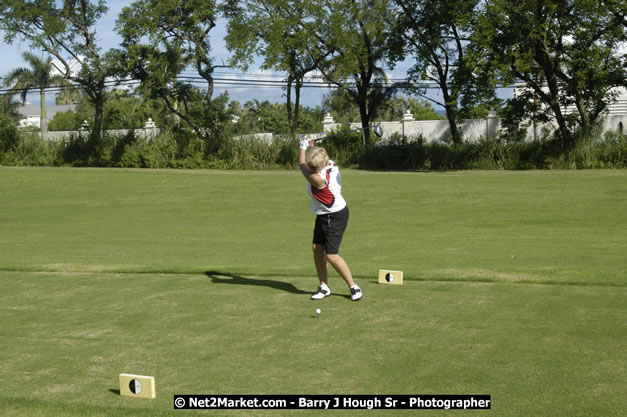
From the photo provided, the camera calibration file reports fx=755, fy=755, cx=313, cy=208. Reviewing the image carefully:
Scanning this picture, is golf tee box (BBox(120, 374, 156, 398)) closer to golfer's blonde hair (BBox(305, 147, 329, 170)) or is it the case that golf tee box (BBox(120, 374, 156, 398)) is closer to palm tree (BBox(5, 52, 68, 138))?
golfer's blonde hair (BBox(305, 147, 329, 170))

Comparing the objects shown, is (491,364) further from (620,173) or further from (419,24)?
(419,24)

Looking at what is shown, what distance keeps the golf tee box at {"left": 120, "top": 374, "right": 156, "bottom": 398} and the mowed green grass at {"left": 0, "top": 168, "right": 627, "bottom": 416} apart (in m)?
0.09

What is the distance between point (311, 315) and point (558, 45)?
29420 mm

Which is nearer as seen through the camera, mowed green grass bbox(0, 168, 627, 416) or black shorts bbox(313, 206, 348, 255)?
mowed green grass bbox(0, 168, 627, 416)

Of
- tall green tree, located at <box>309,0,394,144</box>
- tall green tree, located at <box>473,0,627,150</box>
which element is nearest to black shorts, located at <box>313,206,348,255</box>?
tall green tree, located at <box>473,0,627,150</box>

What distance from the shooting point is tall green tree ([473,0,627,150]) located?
31.5 meters

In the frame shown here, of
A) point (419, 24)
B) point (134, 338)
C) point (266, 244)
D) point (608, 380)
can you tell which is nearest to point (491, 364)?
point (608, 380)

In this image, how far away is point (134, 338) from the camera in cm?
709

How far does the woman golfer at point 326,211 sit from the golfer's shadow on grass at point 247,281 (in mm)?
604

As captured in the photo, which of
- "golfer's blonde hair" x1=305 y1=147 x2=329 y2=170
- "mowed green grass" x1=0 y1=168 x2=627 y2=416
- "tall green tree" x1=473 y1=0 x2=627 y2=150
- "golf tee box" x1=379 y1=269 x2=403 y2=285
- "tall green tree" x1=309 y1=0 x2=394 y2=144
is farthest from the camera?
"tall green tree" x1=309 y1=0 x2=394 y2=144

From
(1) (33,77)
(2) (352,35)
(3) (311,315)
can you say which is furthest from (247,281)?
(1) (33,77)

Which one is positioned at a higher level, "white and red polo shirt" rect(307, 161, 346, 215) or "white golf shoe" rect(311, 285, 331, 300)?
"white and red polo shirt" rect(307, 161, 346, 215)

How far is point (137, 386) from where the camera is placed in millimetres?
5449

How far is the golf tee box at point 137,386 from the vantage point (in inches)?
214
